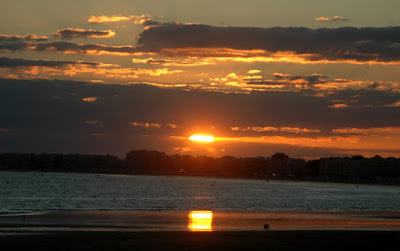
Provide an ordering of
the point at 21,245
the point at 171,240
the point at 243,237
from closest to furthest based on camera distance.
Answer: the point at 21,245 < the point at 171,240 < the point at 243,237

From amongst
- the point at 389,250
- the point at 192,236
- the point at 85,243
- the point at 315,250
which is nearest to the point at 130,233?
the point at 192,236

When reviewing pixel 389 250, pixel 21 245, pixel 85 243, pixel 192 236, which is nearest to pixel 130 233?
pixel 192 236

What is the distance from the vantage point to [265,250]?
1305 inches

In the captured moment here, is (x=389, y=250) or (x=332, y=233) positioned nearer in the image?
(x=389, y=250)

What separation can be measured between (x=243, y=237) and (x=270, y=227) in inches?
452

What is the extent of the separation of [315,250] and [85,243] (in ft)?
38.1

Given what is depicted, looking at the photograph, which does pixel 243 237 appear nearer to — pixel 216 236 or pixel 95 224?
pixel 216 236

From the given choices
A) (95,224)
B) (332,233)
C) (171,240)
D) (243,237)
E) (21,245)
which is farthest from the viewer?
(95,224)

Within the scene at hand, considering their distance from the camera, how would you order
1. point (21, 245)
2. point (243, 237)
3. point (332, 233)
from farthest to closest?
point (332, 233), point (243, 237), point (21, 245)

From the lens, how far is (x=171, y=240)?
3628 centimetres

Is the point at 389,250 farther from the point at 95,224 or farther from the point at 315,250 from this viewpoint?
the point at 95,224

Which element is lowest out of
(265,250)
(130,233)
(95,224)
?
(265,250)

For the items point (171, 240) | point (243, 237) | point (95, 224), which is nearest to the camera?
point (171, 240)

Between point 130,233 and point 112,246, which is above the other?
point 130,233
